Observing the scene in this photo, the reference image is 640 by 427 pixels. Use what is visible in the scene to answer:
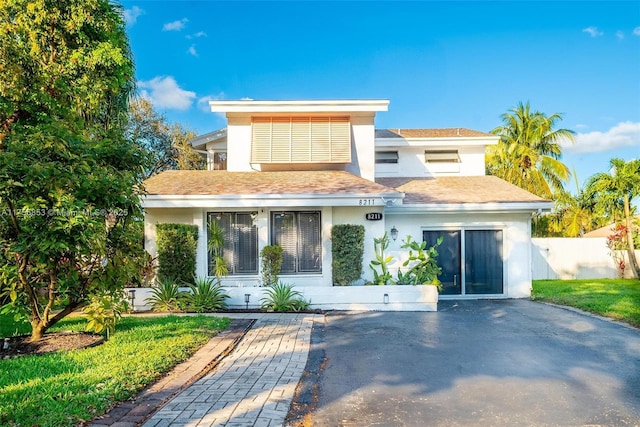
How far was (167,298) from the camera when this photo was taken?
1109 cm

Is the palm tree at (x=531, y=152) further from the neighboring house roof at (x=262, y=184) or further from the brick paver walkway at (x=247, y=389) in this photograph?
the brick paver walkway at (x=247, y=389)

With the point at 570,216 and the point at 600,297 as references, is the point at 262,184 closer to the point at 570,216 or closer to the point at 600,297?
the point at 600,297

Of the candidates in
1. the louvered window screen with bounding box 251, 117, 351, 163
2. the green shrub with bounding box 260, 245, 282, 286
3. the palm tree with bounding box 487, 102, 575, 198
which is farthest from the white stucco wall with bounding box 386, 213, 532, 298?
the palm tree with bounding box 487, 102, 575, 198

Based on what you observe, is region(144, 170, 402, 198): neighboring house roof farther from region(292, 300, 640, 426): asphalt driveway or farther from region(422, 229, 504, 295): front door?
region(292, 300, 640, 426): asphalt driveway

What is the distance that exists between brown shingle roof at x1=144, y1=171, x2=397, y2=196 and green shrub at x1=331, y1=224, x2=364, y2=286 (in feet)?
3.93

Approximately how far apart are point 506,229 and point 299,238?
7122mm

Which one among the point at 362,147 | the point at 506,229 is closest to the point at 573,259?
the point at 506,229

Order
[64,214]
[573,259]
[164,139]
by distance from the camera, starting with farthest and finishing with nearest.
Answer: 1. [164,139]
2. [573,259]
3. [64,214]

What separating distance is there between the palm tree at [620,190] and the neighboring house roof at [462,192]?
747 cm

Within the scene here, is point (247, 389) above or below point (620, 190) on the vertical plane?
below

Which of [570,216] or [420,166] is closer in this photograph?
[420,166]

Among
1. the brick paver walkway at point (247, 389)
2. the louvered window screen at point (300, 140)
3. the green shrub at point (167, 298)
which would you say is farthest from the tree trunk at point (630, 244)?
the green shrub at point (167, 298)

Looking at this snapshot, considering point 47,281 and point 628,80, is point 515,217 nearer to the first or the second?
point 628,80

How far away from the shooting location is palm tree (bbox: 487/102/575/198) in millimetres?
27156
